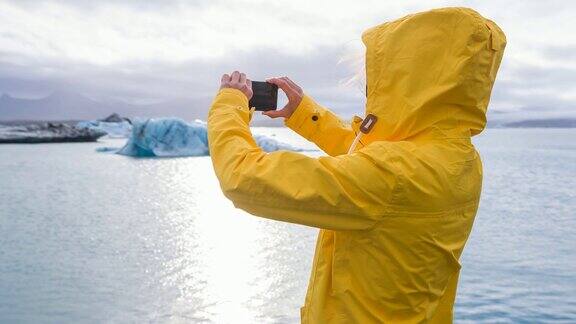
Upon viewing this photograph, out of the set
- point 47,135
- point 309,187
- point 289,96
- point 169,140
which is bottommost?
point 47,135

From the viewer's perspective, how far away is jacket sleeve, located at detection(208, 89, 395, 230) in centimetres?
114

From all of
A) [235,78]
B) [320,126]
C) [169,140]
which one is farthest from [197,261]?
[169,140]

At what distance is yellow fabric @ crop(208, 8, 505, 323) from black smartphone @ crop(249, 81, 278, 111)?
8.9 inches

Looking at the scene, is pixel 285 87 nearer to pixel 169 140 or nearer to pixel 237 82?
pixel 237 82

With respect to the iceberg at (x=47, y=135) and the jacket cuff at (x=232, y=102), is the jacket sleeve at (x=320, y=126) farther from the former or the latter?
the iceberg at (x=47, y=135)

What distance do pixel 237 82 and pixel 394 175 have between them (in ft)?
1.66

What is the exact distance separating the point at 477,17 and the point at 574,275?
251 inches

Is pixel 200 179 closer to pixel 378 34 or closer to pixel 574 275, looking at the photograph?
pixel 574 275

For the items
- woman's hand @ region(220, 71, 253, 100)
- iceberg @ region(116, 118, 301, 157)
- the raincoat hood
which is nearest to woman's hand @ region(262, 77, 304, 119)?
woman's hand @ region(220, 71, 253, 100)

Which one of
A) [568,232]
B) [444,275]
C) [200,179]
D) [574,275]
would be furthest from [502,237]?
[200,179]

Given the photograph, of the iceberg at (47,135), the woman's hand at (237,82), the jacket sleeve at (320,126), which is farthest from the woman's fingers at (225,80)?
the iceberg at (47,135)

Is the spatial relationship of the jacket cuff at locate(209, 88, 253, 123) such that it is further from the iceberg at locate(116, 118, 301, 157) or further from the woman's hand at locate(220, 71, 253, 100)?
the iceberg at locate(116, 118, 301, 157)

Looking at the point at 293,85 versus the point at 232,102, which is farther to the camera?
the point at 293,85

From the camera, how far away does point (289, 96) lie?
5.87 feet
